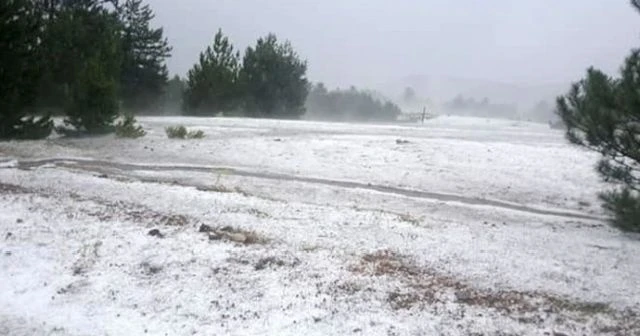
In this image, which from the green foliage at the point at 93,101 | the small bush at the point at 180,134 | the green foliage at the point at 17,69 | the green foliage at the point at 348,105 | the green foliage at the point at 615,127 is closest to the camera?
the green foliage at the point at 615,127

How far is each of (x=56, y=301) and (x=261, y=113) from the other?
118 feet

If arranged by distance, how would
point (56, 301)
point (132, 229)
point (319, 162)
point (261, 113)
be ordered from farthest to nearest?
1. point (261, 113)
2. point (319, 162)
3. point (132, 229)
4. point (56, 301)

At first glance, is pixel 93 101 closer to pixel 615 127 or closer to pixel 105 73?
pixel 105 73

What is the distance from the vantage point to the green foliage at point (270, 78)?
133 feet

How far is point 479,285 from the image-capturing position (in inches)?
242

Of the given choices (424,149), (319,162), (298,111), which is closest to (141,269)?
(319,162)

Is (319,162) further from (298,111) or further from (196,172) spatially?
(298,111)

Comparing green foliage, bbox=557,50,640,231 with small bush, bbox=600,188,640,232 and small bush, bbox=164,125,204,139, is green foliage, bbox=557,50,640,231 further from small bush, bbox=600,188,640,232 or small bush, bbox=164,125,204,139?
small bush, bbox=164,125,204,139

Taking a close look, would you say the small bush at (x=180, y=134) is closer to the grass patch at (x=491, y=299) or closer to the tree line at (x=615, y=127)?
Result: the tree line at (x=615, y=127)

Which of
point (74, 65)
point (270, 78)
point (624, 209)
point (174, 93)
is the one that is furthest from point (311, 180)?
point (174, 93)

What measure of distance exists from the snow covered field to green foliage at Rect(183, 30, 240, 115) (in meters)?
20.7

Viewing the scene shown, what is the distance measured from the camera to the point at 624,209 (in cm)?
829

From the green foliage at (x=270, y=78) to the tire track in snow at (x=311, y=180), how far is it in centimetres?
2634

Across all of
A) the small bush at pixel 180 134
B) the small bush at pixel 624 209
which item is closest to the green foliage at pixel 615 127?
the small bush at pixel 624 209
